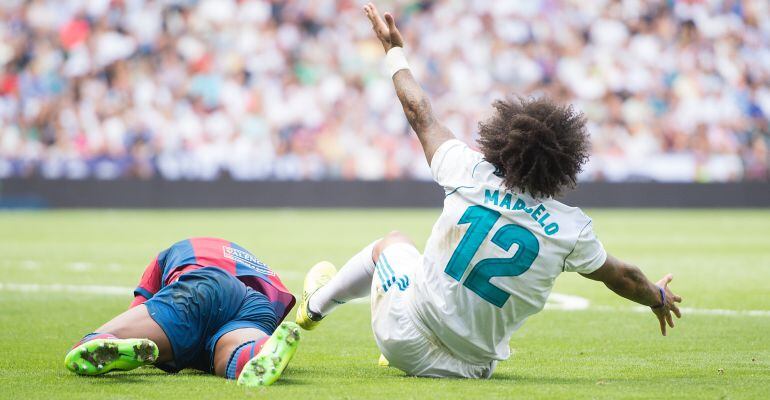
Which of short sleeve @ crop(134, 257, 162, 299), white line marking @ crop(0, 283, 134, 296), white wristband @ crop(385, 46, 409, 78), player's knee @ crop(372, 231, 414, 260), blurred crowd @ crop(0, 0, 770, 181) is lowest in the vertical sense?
blurred crowd @ crop(0, 0, 770, 181)

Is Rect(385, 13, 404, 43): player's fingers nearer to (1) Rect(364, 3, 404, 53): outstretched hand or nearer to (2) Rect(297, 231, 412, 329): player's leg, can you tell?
(1) Rect(364, 3, 404, 53): outstretched hand

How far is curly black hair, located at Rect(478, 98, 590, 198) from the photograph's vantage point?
A: 546 centimetres

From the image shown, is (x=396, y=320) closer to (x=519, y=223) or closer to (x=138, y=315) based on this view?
(x=519, y=223)

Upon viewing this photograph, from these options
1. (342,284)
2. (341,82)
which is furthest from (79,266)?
(341,82)

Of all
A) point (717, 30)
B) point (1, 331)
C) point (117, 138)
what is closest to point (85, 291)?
point (1, 331)

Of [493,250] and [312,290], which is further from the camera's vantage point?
[312,290]

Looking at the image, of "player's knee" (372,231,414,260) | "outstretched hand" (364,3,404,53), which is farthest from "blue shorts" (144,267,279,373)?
"outstretched hand" (364,3,404,53)

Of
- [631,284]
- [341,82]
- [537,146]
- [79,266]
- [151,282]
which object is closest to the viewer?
[537,146]

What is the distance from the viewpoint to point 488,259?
557 centimetres

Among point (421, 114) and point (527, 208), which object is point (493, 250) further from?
point (421, 114)

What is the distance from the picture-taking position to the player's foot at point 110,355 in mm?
5492

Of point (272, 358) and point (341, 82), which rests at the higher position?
point (272, 358)

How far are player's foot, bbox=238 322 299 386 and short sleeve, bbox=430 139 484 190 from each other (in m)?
1.05

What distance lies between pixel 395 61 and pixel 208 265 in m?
1.51
